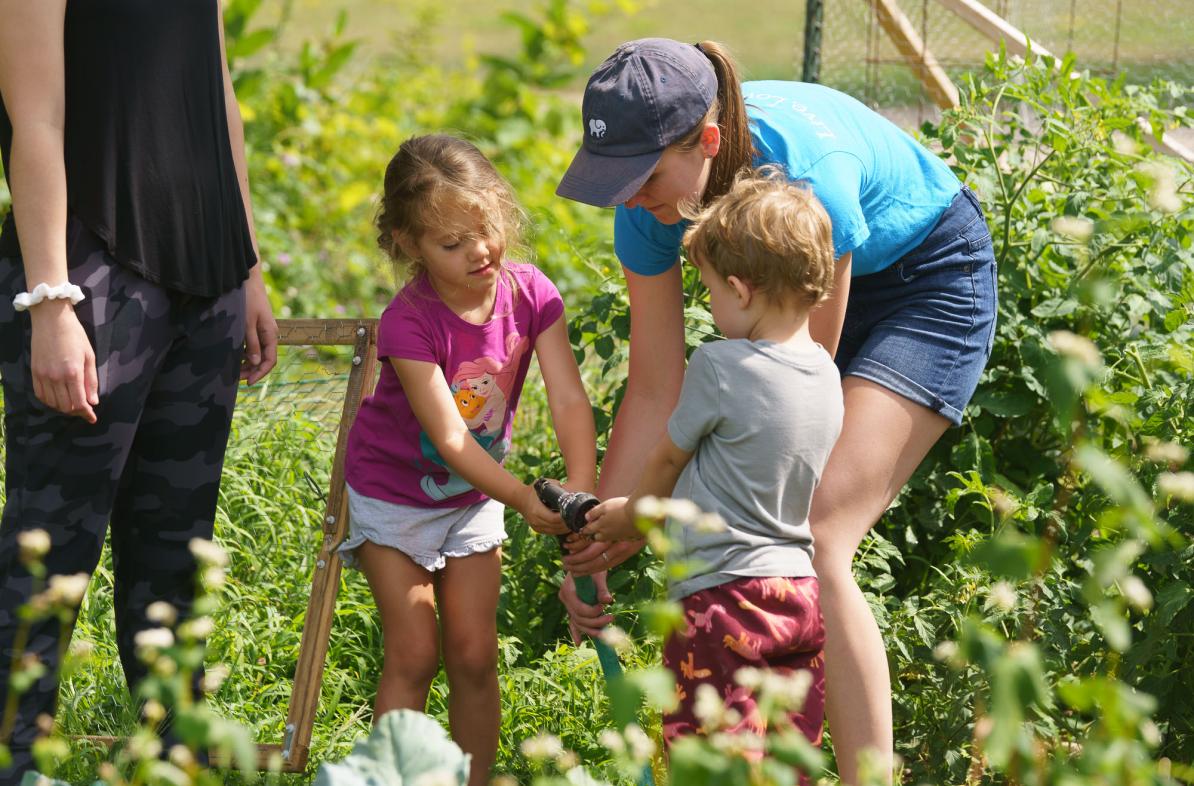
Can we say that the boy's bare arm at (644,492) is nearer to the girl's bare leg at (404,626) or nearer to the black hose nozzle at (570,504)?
the black hose nozzle at (570,504)

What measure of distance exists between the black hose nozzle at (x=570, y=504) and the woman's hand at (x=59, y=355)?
28.7 inches

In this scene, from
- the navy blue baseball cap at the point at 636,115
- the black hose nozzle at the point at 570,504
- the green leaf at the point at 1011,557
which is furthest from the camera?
the black hose nozzle at the point at 570,504

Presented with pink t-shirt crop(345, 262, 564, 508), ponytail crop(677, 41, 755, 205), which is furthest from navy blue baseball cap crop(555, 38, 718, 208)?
pink t-shirt crop(345, 262, 564, 508)

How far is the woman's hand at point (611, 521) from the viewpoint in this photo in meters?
2.08

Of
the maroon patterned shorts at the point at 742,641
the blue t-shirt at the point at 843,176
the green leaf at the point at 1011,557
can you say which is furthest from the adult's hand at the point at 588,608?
the green leaf at the point at 1011,557

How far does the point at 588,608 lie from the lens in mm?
2398

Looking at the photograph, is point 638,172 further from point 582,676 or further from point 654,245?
point 582,676

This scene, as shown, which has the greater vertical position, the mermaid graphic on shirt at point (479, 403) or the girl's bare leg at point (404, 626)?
the mermaid graphic on shirt at point (479, 403)

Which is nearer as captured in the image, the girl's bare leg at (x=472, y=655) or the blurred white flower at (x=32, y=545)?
the blurred white flower at (x=32, y=545)

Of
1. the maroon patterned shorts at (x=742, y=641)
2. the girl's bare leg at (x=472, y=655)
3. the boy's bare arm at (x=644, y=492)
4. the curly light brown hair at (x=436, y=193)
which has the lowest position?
the girl's bare leg at (x=472, y=655)

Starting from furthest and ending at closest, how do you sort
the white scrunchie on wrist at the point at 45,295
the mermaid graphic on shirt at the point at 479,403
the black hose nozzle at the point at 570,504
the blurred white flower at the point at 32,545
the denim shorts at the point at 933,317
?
the mermaid graphic on shirt at the point at 479,403 → the denim shorts at the point at 933,317 → the black hose nozzle at the point at 570,504 → the white scrunchie on wrist at the point at 45,295 → the blurred white flower at the point at 32,545

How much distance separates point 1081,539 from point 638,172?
1134 mm

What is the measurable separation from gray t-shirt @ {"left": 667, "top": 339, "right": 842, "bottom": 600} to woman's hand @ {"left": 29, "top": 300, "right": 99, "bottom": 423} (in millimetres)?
858

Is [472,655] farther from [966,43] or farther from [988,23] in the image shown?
[966,43]
